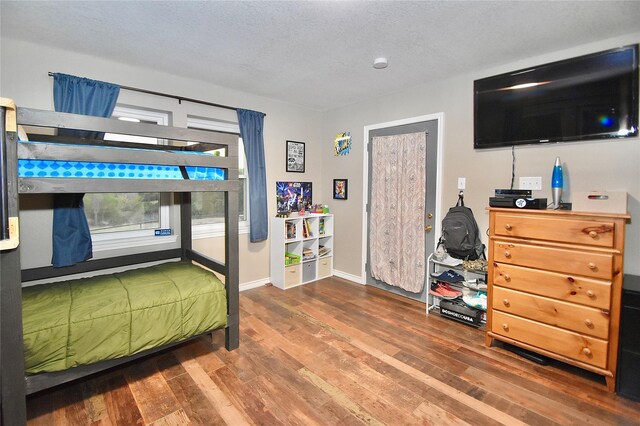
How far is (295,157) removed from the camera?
4.35m

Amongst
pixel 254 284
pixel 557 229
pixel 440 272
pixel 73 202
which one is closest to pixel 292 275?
pixel 254 284

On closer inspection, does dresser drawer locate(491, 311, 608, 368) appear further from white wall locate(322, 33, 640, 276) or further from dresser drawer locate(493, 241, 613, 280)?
white wall locate(322, 33, 640, 276)

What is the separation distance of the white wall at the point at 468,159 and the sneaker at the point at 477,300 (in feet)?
2.13

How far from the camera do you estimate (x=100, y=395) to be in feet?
6.52

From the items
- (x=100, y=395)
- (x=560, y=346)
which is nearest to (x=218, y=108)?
(x=100, y=395)

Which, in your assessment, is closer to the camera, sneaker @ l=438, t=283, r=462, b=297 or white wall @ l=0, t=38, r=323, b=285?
white wall @ l=0, t=38, r=323, b=285

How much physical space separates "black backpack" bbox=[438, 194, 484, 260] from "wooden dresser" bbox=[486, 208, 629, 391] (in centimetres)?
48

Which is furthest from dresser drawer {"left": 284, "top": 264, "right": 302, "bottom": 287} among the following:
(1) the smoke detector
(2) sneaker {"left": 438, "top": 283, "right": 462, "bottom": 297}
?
(1) the smoke detector

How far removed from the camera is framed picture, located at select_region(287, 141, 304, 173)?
4281mm

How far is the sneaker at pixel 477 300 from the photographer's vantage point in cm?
285

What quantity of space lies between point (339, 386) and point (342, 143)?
316 cm

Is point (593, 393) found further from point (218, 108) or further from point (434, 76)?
point (218, 108)

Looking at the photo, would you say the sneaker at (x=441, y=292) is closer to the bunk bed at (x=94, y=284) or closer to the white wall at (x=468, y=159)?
the white wall at (x=468, y=159)

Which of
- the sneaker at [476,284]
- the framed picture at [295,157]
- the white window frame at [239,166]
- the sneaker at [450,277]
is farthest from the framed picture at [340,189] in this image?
the sneaker at [476,284]
